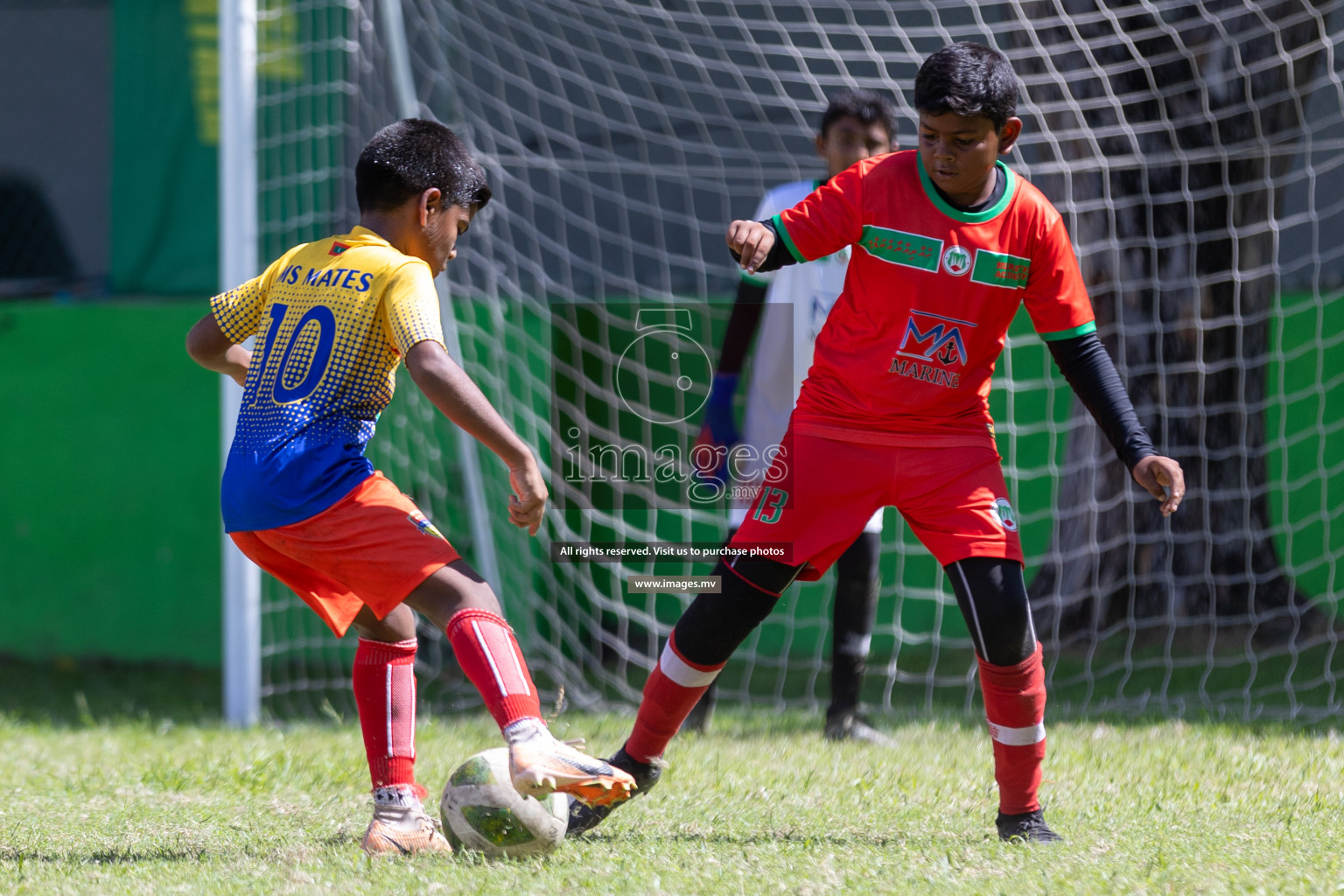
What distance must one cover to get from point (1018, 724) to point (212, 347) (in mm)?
1929

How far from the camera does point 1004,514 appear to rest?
9.16 ft

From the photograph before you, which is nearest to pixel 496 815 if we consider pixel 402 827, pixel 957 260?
pixel 402 827

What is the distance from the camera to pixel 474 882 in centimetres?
246

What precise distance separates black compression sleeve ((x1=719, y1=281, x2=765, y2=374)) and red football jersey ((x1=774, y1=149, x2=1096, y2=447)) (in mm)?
Result: 1160

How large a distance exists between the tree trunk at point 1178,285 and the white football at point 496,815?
3673 mm

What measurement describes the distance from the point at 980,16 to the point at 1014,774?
375cm

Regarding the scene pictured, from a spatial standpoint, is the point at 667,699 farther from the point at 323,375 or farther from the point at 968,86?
the point at 968,86

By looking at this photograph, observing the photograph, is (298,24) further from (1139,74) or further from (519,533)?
(1139,74)

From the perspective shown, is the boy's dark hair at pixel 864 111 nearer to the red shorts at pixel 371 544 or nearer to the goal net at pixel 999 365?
the goal net at pixel 999 365

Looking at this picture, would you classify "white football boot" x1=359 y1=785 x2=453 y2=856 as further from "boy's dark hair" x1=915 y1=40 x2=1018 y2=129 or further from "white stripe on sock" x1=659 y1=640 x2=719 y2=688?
"boy's dark hair" x1=915 y1=40 x2=1018 y2=129

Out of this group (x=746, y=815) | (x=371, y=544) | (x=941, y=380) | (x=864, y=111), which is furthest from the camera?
(x=864, y=111)

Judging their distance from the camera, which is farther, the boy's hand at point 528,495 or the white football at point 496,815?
the white football at point 496,815

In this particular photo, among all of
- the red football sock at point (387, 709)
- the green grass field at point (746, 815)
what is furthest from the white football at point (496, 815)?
the red football sock at point (387, 709)

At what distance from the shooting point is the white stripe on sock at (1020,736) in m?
2.77
